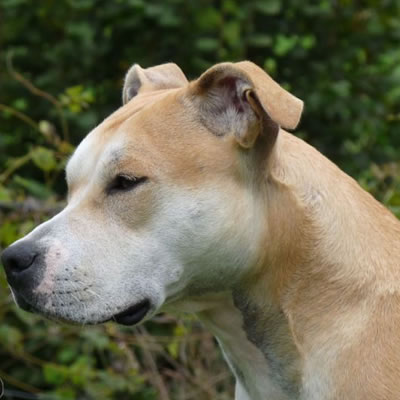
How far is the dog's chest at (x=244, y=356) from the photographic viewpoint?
3.90 m

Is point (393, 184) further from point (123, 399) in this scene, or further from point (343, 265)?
point (343, 265)

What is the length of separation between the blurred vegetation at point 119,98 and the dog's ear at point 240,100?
2.42 m

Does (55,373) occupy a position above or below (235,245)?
below

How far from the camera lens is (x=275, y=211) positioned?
3830 mm

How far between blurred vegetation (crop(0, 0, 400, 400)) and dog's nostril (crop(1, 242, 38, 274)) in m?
2.40

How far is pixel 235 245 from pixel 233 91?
0.55 metres

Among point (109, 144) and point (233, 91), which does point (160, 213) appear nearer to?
point (109, 144)

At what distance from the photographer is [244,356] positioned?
3.97m

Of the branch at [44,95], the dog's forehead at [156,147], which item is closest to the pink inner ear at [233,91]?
the dog's forehead at [156,147]

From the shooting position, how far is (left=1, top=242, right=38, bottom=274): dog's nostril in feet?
11.9

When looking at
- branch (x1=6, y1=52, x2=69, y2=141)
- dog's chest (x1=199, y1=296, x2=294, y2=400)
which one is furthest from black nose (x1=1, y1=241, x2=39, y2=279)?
branch (x1=6, y1=52, x2=69, y2=141)

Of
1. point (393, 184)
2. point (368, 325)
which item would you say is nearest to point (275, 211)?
point (368, 325)

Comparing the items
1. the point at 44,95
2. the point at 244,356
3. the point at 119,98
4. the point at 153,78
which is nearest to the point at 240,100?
the point at 153,78

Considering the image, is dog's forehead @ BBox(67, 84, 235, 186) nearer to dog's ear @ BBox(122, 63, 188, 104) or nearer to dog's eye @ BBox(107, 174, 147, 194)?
dog's eye @ BBox(107, 174, 147, 194)
